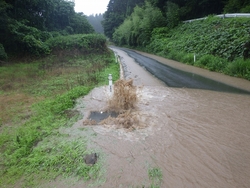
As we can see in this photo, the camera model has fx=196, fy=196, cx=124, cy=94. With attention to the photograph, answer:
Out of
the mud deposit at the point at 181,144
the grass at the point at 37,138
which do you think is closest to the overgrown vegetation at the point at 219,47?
the mud deposit at the point at 181,144

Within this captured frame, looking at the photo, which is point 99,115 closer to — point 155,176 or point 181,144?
point 181,144

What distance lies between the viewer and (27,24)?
68.5 ft

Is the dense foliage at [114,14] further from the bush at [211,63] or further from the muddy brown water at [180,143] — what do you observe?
the muddy brown water at [180,143]

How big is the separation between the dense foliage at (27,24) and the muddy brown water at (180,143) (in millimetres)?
13216

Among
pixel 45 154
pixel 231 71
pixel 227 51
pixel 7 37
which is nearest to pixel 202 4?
pixel 227 51

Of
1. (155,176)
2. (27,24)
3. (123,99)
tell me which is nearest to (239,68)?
(123,99)

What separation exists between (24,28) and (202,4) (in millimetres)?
23487

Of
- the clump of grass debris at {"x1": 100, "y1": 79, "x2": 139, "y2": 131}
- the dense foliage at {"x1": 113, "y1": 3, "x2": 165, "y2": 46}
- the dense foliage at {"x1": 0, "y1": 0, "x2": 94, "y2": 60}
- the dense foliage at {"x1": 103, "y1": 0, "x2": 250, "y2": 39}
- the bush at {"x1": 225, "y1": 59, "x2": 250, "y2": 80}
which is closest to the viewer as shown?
the clump of grass debris at {"x1": 100, "y1": 79, "x2": 139, "y2": 131}

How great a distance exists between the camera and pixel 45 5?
21.3m

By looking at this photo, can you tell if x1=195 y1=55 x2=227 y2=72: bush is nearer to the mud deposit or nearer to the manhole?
the mud deposit

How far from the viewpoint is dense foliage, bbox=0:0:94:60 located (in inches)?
660

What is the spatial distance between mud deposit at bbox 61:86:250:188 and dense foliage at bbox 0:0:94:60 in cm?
1354

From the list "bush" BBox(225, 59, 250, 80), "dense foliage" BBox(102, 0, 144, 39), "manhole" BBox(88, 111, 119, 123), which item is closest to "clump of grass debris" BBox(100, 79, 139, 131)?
"manhole" BBox(88, 111, 119, 123)

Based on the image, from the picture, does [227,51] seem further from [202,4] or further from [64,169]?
[202,4]
